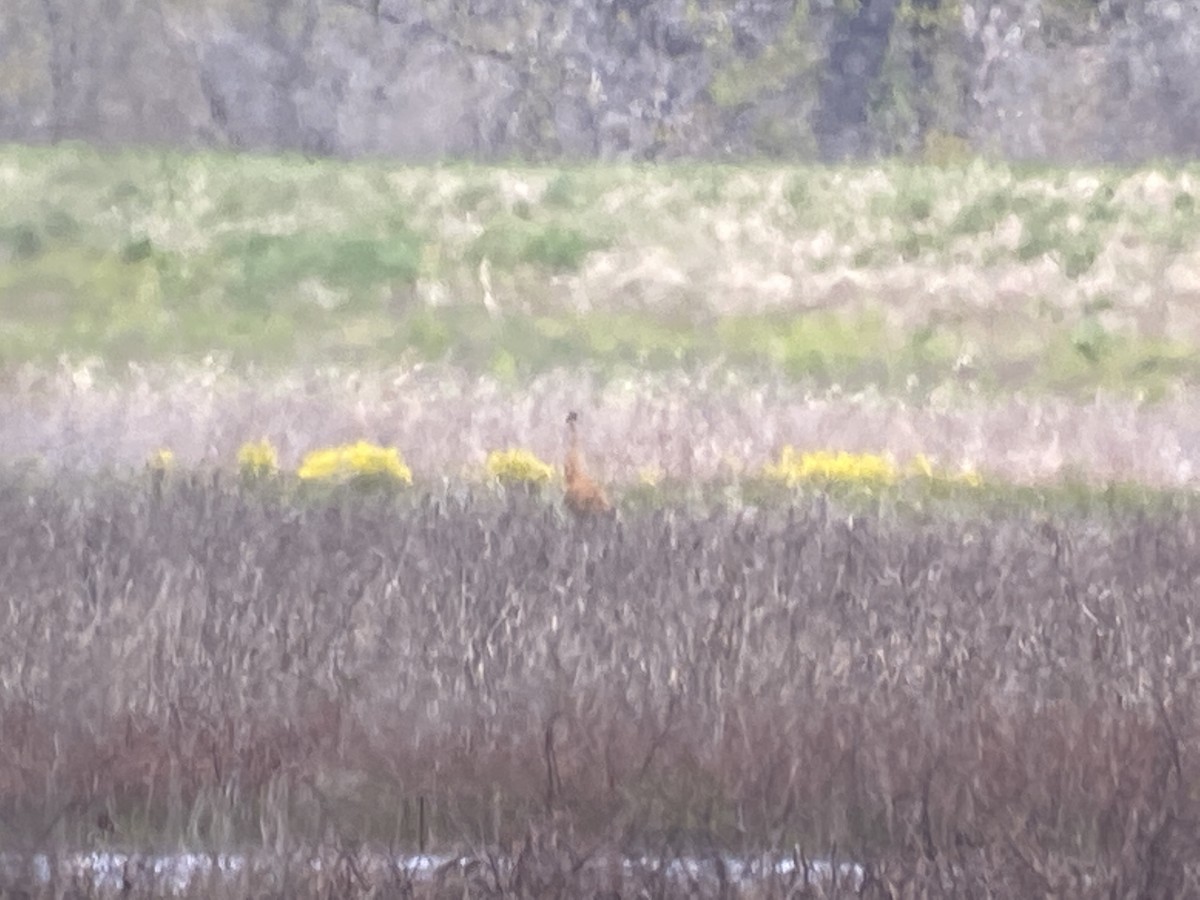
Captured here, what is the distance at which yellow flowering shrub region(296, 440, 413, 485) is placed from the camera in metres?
6.95

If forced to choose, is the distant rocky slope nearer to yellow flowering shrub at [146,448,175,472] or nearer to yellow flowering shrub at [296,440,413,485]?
yellow flowering shrub at [146,448,175,472]

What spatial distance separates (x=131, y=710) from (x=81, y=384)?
6465 millimetres

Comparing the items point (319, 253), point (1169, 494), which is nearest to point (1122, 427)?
point (1169, 494)

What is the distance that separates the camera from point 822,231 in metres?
14.7

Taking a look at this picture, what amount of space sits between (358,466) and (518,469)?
0.57 meters

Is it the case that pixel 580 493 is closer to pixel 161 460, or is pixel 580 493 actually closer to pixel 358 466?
pixel 358 466

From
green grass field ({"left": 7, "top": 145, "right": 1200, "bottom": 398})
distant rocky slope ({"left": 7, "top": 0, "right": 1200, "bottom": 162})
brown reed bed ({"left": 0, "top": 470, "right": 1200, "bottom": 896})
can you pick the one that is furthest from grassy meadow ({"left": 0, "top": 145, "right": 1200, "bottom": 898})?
distant rocky slope ({"left": 7, "top": 0, "right": 1200, "bottom": 162})

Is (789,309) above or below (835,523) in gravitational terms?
below

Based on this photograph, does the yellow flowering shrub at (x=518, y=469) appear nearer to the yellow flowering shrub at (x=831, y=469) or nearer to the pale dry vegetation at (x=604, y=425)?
the pale dry vegetation at (x=604, y=425)

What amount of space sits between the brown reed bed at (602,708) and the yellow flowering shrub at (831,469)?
1447 millimetres

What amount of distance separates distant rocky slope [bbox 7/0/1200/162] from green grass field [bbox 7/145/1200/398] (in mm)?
972

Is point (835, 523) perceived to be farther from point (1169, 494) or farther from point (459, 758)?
point (459, 758)

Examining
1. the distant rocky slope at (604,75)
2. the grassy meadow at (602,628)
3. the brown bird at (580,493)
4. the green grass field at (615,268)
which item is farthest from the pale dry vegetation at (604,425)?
the distant rocky slope at (604,75)

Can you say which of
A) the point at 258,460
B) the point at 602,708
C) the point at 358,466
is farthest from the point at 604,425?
the point at 602,708
